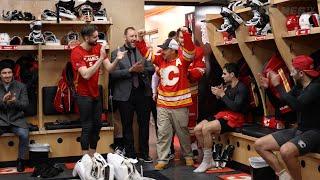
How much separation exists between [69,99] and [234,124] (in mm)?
2079

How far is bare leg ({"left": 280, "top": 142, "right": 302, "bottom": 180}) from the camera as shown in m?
3.70

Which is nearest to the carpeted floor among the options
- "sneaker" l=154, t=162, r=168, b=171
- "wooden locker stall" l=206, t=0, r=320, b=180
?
→ "sneaker" l=154, t=162, r=168, b=171

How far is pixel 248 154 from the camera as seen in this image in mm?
4988

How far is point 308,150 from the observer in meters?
3.73

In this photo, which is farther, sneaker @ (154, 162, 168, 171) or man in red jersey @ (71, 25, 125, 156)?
sneaker @ (154, 162, 168, 171)

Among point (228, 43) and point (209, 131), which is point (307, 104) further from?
point (228, 43)

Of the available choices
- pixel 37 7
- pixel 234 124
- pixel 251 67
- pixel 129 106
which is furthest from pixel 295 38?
pixel 37 7

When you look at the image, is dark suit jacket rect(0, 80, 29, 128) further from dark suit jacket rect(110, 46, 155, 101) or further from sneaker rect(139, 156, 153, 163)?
sneaker rect(139, 156, 153, 163)

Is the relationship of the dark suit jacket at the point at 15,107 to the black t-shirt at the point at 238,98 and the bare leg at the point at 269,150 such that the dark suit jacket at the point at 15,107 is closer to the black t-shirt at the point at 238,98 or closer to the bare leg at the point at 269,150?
the black t-shirt at the point at 238,98

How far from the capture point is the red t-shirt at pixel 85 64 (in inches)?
205

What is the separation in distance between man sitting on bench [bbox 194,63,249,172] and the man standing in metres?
1.98

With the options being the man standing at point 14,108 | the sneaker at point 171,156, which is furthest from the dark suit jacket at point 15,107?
the sneaker at point 171,156

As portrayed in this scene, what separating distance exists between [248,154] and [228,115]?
482mm

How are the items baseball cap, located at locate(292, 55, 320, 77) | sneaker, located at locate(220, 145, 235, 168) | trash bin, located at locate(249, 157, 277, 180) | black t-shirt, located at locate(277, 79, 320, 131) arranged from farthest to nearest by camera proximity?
sneaker, located at locate(220, 145, 235, 168)
trash bin, located at locate(249, 157, 277, 180)
baseball cap, located at locate(292, 55, 320, 77)
black t-shirt, located at locate(277, 79, 320, 131)
